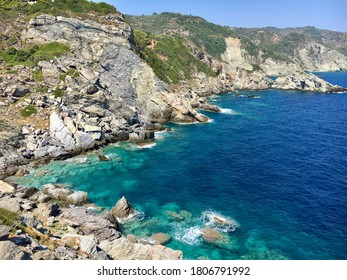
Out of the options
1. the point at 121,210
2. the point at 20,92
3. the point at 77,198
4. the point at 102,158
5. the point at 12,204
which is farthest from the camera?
the point at 20,92

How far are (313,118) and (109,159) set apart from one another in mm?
81093

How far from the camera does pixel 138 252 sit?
32.1 metres

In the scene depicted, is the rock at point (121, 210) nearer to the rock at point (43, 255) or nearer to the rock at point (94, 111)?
the rock at point (43, 255)

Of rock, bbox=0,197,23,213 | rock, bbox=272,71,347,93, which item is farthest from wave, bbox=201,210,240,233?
rock, bbox=272,71,347,93

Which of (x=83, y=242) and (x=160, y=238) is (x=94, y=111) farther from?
(x=83, y=242)

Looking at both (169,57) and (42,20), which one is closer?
(42,20)

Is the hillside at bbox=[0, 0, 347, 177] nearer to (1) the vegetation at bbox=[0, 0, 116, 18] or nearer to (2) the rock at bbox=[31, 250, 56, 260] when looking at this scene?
(1) the vegetation at bbox=[0, 0, 116, 18]

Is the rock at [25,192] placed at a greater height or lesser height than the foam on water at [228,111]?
lesser

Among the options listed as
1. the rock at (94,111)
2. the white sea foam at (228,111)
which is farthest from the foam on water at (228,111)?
the rock at (94,111)

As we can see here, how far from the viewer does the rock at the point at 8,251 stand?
→ 22.1 meters

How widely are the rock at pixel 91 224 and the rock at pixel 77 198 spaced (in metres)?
3.72

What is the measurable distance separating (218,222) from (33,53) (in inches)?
2937

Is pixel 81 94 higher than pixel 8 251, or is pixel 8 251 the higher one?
pixel 81 94

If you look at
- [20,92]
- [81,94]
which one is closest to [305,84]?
[81,94]
